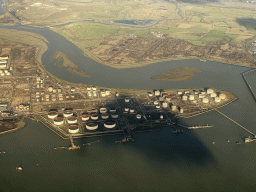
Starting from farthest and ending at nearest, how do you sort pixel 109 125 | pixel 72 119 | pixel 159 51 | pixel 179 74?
pixel 159 51
pixel 179 74
pixel 72 119
pixel 109 125

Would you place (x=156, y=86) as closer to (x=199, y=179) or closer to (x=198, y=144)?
(x=198, y=144)

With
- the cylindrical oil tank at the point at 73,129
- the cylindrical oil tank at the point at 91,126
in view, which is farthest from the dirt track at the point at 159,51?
the cylindrical oil tank at the point at 73,129

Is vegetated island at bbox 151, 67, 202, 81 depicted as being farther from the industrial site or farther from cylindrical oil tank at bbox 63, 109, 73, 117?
cylindrical oil tank at bbox 63, 109, 73, 117

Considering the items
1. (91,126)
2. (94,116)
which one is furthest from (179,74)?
(91,126)

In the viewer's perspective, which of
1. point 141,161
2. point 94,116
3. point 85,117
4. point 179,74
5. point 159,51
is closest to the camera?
point 141,161

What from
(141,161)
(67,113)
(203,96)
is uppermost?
(203,96)

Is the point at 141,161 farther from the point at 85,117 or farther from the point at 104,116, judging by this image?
the point at 85,117

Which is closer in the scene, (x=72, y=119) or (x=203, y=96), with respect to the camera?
(x=72, y=119)

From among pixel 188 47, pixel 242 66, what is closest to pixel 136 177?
pixel 242 66

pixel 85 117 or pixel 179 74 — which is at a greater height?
pixel 179 74
